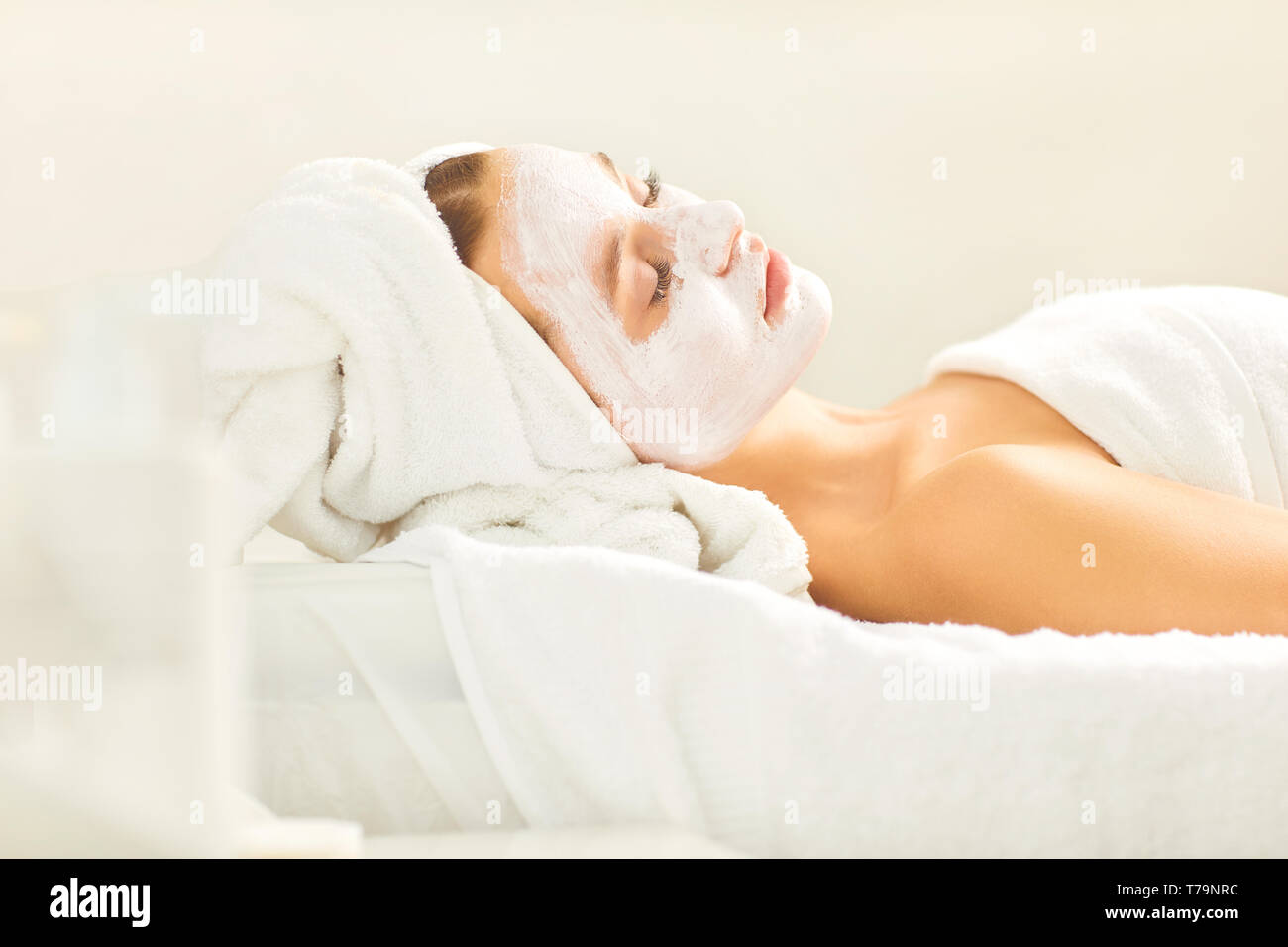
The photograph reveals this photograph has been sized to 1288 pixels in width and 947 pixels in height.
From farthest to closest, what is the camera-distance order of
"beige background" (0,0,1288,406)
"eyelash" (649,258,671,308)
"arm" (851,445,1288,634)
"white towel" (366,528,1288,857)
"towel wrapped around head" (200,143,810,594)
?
"beige background" (0,0,1288,406)
"eyelash" (649,258,671,308)
"towel wrapped around head" (200,143,810,594)
"arm" (851,445,1288,634)
"white towel" (366,528,1288,857)

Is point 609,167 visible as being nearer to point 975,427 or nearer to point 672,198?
point 672,198

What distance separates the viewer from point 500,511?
88cm

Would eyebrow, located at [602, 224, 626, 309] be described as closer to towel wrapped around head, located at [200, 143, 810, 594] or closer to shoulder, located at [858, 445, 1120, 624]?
towel wrapped around head, located at [200, 143, 810, 594]

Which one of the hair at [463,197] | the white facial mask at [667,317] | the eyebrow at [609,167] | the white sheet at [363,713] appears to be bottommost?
the white sheet at [363,713]

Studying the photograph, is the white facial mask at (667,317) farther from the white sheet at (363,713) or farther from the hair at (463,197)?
the white sheet at (363,713)

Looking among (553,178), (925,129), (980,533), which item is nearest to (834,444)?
(980,533)

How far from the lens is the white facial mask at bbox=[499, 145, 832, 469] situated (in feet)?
3.01

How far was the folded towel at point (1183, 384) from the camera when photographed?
901 mm

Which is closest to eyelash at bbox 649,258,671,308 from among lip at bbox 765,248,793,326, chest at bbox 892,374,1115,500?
lip at bbox 765,248,793,326

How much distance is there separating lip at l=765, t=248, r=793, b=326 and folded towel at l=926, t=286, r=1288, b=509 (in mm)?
225

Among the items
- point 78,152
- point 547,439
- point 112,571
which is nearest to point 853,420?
→ point 547,439

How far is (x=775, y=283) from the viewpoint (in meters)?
0.99

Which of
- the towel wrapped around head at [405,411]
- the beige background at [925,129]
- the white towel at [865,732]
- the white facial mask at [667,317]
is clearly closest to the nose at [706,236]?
the white facial mask at [667,317]
